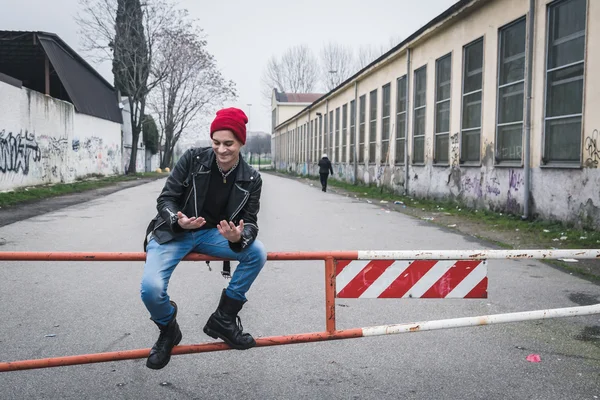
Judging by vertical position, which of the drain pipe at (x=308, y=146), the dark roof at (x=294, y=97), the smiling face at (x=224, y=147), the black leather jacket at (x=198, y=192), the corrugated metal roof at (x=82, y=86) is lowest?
the black leather jacket at (x=198, y=192)

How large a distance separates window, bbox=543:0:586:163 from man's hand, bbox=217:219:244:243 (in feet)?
32.0

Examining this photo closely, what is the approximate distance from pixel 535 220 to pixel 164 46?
111 feet

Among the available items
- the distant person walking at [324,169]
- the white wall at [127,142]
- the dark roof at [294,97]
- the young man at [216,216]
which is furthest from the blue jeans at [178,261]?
the dark roof at [294,97]

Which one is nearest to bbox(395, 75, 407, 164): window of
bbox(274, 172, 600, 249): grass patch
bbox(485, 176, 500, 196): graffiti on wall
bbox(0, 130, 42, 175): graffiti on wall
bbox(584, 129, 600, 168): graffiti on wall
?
bbox(274, 172, 600, 249): grass patch

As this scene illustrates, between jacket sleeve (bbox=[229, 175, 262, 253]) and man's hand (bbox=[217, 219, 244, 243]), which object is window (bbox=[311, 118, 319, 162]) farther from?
man's hand (bbox=[217, 219, 244, 243])

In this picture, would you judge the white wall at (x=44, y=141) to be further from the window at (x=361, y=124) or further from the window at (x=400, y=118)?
the window at (x=361, y=124)

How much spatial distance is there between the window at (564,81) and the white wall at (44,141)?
16.9 meters

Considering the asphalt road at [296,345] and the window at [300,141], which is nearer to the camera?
the asphalt road at [296,345]

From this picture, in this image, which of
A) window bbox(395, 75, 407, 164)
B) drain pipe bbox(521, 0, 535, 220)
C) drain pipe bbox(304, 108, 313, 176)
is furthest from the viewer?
drain pipe bbox(304, 108, 313, 176)

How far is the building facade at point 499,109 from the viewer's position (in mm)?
11242

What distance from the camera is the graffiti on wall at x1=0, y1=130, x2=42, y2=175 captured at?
66.6ft

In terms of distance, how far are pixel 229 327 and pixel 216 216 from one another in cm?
69

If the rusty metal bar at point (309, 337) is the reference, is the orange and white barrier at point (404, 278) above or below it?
above

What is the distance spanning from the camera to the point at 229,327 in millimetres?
3625
